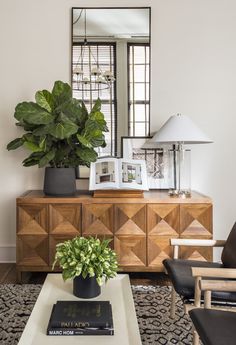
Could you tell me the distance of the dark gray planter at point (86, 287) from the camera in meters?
1.68

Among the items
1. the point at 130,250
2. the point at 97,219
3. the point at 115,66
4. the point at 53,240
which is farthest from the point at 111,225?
the point at 115,66

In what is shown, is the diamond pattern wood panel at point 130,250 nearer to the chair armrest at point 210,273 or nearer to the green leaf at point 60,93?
the chair armrest at point 210,273

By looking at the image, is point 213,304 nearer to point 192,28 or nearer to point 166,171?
point 166,171

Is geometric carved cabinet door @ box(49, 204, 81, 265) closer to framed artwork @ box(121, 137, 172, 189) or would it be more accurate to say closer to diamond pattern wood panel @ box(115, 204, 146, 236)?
diamond pattern wood panel @ box(115, 204, 146, 236)

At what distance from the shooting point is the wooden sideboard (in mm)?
2842

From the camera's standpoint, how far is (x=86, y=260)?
5.41ft

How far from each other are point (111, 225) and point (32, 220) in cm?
70

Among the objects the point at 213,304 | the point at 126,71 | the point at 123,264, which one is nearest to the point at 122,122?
the point at 126,71

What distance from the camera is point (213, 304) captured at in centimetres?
191

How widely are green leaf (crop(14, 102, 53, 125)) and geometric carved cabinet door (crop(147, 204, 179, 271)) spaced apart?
1.18 metres

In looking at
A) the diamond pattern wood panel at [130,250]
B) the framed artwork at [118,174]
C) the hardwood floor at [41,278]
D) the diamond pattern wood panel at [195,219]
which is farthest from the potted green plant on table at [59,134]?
the diamond pattern wood panel at [195,219]

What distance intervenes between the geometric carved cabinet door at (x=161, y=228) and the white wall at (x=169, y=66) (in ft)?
2.34

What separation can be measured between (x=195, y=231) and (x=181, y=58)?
181 centimetres

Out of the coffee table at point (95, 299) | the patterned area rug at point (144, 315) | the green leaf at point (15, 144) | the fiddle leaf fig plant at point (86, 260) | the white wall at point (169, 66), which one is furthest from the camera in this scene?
the white wall at point (169, 66)
